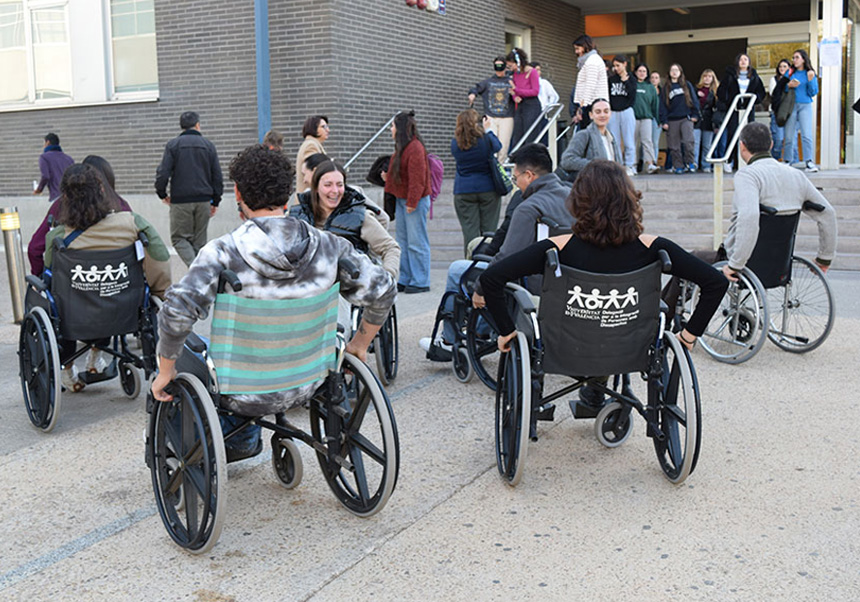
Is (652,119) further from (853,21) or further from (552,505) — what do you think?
(552,505)

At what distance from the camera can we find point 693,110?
15102 millimetres

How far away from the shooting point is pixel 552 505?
414 cm

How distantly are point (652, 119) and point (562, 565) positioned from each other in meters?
12.3

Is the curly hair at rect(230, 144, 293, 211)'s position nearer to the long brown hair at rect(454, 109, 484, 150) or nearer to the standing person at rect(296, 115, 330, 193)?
the standing person at rect(296, 115, 330, 193)

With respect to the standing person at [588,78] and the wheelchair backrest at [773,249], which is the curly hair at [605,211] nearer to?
the wheelchair backrest at [773,249]

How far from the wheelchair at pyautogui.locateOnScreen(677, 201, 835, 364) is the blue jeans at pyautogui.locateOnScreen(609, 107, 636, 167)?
21.9 feet

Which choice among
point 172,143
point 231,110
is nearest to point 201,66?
point 231,110

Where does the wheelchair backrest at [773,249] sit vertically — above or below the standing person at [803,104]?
below

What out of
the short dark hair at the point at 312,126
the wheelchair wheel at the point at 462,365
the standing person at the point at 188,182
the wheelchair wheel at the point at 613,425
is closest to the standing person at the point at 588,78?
the short dark hair at the point at 312,126

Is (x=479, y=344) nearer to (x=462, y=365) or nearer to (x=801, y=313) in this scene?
(x=462, y=365)

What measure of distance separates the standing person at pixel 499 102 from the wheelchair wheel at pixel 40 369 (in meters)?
9.61

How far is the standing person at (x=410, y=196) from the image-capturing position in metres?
9.53

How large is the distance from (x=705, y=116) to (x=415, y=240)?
736 centimetres

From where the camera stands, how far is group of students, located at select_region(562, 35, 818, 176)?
45.2ft
